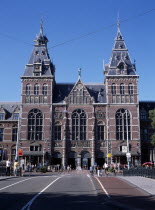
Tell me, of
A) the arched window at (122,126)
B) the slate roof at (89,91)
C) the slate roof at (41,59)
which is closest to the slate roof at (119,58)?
the slate roof at (89,91)

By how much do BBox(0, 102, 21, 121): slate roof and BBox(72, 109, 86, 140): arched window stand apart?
13797 millimetres

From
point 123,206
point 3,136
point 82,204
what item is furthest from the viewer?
point 3,136

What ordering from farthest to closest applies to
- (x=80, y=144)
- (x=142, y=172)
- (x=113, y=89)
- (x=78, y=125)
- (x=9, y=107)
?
(x=9, y=107)
(x=113, y=89)
(x=78, y=125)
(x=80, y=144)
(x=142, y=172)

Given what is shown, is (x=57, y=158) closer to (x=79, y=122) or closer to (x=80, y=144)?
(x=80, y=144)

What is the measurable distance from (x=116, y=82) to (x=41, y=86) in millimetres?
14647

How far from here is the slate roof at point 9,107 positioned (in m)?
60.3

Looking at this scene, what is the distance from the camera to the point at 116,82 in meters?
55.7

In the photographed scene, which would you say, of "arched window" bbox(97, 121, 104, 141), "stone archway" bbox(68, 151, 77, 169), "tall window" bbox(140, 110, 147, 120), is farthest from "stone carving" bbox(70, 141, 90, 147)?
"tall window" bbox(140, 110, 147, 120)

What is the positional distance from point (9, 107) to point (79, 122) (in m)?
17.7

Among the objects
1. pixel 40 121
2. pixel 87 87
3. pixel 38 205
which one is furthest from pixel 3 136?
pixel 38 205

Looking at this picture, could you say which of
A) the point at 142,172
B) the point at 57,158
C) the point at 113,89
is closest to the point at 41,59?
the point at 113,89

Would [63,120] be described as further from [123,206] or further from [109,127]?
[123,206]

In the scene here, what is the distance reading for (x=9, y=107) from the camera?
6297 centimetres

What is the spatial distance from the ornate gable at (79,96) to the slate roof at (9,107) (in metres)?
12.6
